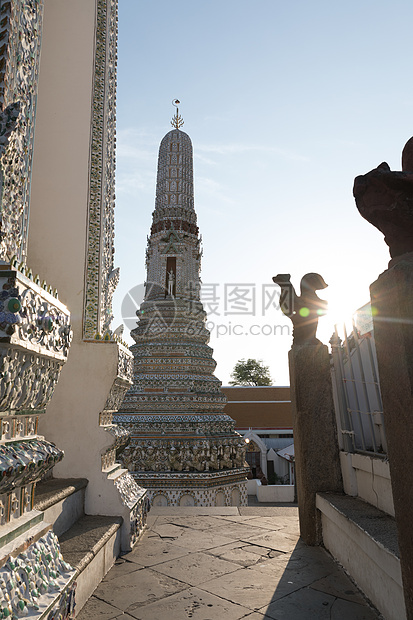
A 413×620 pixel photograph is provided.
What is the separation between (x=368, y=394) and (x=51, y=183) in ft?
9.03

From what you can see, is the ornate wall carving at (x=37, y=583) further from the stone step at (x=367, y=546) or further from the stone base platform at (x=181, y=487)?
the stone base platform at (x=181, y=487)

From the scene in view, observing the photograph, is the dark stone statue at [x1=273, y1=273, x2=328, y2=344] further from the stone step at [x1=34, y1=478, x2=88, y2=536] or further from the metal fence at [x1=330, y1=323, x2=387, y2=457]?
the stone step at [x1=34, y1=478, x2=88, y2=536]

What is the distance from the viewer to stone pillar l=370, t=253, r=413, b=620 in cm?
135

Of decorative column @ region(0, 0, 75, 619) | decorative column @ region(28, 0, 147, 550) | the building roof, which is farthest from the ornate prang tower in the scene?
decorative column @ region(0, 0, 75, 619)

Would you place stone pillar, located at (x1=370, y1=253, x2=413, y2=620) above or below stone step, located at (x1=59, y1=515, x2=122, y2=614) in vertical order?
above

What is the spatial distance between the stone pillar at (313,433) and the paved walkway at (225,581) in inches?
13.5

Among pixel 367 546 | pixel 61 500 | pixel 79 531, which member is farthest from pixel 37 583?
pixel 367 546

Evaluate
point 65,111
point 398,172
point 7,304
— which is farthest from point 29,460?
point 65,111

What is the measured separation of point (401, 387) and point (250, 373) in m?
33.6

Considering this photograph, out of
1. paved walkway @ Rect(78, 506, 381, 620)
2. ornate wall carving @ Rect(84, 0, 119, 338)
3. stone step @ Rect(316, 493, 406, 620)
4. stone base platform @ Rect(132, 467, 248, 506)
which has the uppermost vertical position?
ornate wall carving @ Rect(84, 0, 119, 338)

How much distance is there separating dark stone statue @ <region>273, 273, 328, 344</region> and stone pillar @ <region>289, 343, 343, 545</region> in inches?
6.3

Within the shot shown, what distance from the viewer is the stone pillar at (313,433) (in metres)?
3.15

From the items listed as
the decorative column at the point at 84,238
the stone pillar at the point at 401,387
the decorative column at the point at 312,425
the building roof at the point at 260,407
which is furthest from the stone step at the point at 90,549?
the building roof at the point at 260,407

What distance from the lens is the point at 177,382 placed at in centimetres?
1077
